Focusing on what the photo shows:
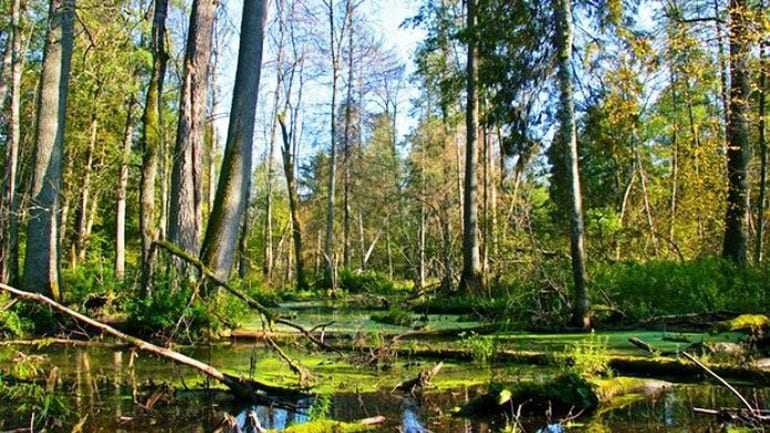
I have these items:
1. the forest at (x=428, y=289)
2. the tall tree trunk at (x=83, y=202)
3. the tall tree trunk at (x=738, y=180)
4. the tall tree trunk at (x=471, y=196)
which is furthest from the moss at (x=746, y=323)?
the tall tree trunk at (x=83, y=202)

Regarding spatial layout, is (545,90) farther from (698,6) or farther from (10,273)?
(10,273)

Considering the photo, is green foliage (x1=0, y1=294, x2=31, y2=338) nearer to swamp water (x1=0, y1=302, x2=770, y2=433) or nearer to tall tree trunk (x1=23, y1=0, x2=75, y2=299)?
swamp water (x1=0, y1=302, x2=770, y2=433)

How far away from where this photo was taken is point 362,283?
24875 millimetres

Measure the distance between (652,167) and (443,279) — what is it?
20827mm

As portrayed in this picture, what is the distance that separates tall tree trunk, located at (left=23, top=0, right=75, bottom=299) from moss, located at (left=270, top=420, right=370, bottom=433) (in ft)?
29.0

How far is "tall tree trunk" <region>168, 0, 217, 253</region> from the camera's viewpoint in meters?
10.5

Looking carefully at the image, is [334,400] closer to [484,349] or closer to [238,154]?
[484,349]

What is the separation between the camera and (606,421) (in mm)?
4309

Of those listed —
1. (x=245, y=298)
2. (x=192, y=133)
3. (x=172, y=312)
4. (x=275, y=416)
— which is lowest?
(x=275, y=416)

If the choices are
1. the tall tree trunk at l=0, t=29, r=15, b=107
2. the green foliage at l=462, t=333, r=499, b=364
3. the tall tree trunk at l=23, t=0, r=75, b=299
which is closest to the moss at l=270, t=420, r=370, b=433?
the green foliage at l=462, t=333, r=499, b=364

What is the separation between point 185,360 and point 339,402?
1205mm

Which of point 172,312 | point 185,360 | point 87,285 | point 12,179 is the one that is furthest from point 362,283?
point 185,360

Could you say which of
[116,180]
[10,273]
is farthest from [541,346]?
[116,180]

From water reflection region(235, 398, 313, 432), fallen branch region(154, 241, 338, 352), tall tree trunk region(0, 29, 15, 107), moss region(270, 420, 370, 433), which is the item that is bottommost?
water reflection region(235, 398, 313, 432)
